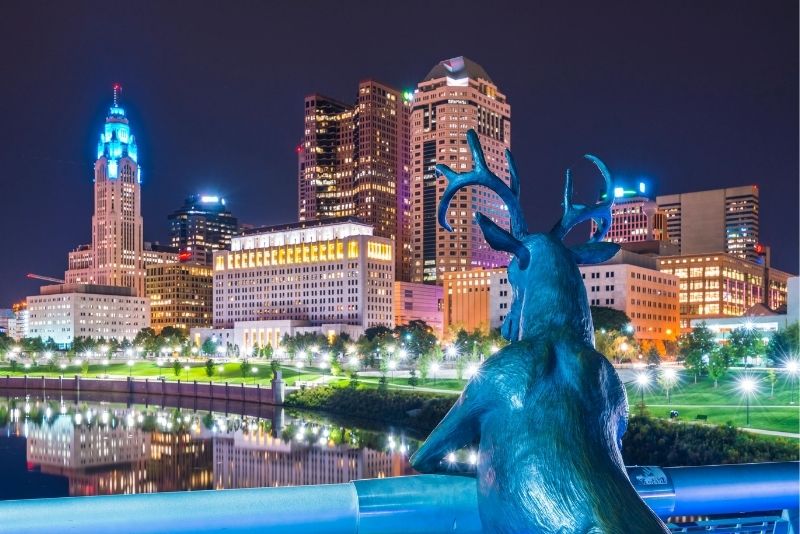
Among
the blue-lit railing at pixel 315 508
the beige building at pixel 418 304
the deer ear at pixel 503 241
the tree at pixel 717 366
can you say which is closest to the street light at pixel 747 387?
the tree at pixel 717 366

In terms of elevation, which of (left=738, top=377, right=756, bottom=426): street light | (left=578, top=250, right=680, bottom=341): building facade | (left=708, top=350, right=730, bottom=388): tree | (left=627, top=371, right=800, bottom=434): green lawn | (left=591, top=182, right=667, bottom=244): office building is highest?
(left=591, top=182, right=667, bottom=244): office building

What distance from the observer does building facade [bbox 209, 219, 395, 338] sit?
142m

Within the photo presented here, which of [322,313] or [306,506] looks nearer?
[306,506]

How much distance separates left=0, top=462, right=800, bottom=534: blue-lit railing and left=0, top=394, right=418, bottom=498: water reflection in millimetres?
35378

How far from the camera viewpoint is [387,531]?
12.4 ft

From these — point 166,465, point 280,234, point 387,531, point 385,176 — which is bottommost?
point 166,465

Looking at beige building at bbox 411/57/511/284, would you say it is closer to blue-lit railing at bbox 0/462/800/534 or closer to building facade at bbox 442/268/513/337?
building facade at bbox 442/268/513/337

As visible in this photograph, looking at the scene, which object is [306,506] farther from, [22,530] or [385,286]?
[385,286]

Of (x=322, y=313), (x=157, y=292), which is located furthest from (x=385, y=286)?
(x=157, y=292)

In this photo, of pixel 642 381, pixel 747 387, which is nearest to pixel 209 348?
pixel 642 381

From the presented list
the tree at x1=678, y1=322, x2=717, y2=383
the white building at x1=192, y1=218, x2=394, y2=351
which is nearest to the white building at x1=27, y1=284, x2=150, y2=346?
the white building at x1=192, y1=218, x2=394, y2=351

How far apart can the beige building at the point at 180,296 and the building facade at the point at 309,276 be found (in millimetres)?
30338

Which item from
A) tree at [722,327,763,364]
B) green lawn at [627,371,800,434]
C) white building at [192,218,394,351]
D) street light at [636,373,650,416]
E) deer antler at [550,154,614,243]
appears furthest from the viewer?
white building at [192,218,394,351]

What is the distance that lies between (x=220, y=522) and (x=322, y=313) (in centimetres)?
14253
